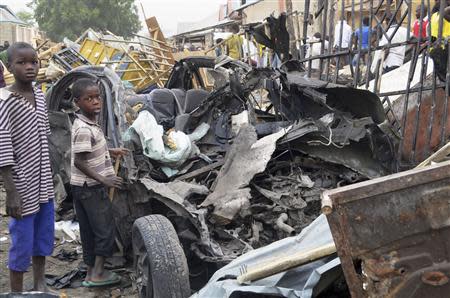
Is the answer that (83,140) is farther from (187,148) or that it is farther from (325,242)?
(325,242)

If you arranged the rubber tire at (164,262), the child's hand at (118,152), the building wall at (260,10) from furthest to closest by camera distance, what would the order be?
the building wall at (260,10), the child's hand at (118,152), the rubber tire at (164,262)

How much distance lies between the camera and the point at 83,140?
396 cm

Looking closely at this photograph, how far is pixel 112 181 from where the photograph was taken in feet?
13.3

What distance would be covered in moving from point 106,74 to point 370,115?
2459 mm

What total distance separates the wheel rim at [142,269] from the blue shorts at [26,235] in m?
0.71

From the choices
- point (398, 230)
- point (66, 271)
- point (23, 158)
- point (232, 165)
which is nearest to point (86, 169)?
point (23, 158)

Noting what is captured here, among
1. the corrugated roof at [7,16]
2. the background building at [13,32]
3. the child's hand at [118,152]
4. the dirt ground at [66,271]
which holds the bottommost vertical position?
the dirt ground at [66,271]

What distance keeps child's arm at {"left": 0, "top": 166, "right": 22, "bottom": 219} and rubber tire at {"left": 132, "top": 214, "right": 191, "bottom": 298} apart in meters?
0.82

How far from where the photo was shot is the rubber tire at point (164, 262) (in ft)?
9.98

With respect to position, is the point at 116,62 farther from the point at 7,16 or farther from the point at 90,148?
the point at 7,16

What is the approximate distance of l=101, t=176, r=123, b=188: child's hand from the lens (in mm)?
4004

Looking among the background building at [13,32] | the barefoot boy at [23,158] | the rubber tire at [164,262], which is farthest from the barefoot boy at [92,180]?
the background building at [13,32]

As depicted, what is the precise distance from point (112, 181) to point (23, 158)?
69cm

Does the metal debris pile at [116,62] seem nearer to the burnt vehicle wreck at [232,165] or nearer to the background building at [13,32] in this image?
the burnt vehicle wreck at [232,165]
